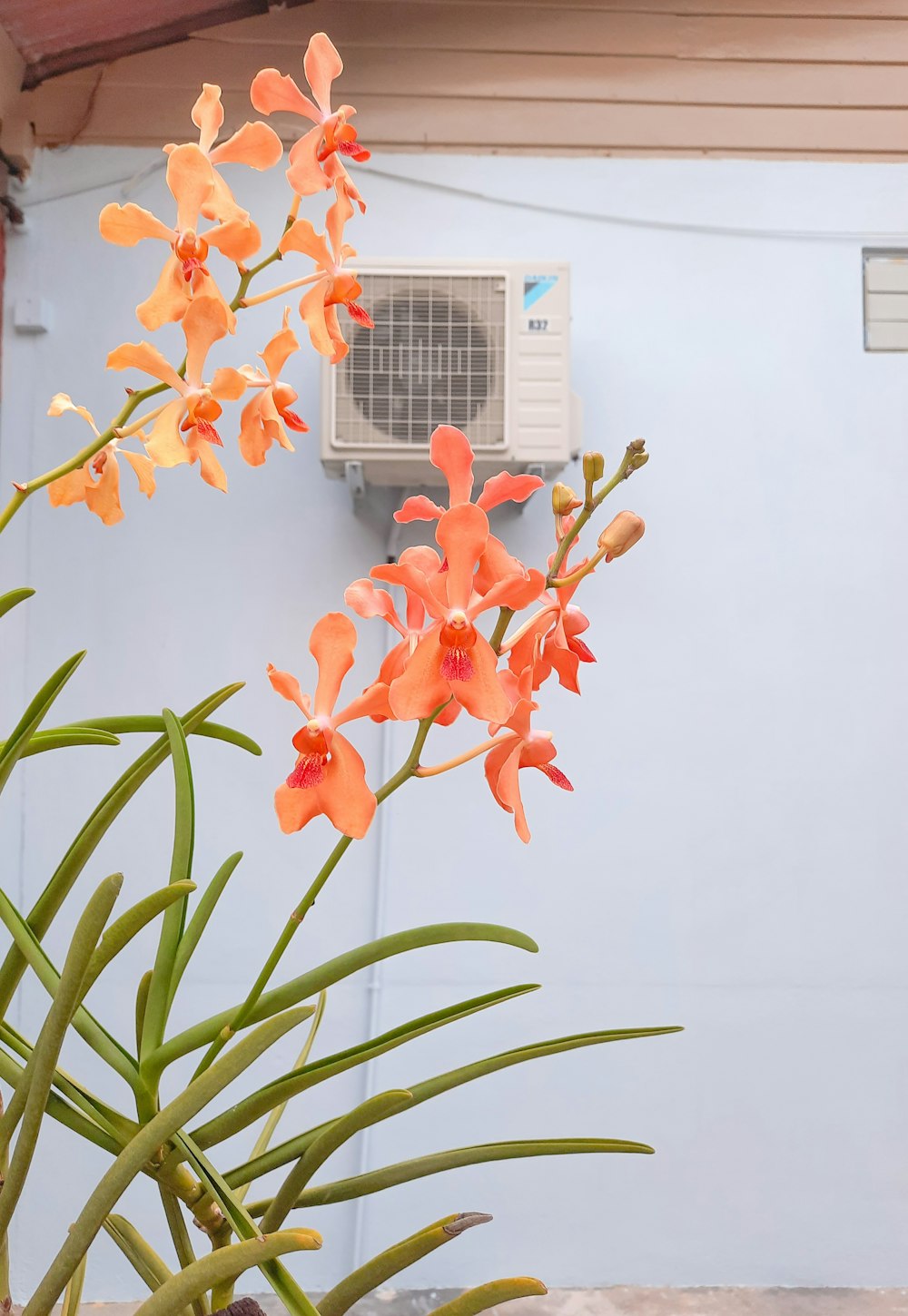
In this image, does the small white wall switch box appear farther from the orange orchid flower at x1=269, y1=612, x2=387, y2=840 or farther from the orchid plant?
the orange orchid flower at x1=269, y1=612, x2=387, y2=840

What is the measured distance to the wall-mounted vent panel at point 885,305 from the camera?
212 cm

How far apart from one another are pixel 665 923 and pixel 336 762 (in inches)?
69.2

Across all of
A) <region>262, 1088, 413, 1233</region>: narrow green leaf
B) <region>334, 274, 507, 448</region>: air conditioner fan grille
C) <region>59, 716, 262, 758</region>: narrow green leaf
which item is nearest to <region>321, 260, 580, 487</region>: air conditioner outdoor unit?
<region>334, 274, 507, 448</region>: air conditioner fan grille

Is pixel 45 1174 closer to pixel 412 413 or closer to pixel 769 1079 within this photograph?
pixel 769 1079

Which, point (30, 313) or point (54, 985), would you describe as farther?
point (30, 313)

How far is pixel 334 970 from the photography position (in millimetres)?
531

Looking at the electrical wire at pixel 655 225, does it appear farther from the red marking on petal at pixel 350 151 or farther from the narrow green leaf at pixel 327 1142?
the narrow green leaf at pixel 327 1142

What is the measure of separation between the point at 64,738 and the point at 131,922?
0.63 ft

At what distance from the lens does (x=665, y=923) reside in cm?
207

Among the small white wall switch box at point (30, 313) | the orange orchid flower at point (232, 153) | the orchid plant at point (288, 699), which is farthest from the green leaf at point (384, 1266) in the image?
the small white wall switch box at point (30, 313)

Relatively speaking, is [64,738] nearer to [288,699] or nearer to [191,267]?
[288,699]

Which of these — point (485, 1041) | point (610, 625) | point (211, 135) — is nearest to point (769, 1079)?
point (485, 1041)

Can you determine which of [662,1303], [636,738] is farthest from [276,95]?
[662,1303]

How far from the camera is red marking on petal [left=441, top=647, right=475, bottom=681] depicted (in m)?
0.41
